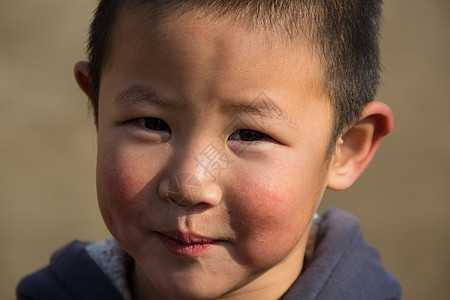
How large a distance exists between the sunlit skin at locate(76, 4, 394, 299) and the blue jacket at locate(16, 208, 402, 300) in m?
0.20

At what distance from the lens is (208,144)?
3.70 feet

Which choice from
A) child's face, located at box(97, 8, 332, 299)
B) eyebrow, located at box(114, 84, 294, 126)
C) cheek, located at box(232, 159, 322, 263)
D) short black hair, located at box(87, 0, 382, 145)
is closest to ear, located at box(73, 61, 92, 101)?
short black hair, located at box(87, 0, 382, 145)

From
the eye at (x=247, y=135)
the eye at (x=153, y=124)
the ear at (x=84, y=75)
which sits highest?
the ear at (x=84, y=75)

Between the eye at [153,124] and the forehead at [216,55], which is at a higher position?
the forehead at [216,55]

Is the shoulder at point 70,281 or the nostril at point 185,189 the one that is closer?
the nostril at point 185,189

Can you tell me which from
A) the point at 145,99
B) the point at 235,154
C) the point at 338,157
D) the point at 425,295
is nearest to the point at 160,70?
the point at 145,99

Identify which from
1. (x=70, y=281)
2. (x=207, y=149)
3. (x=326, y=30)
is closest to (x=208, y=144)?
(x=207, y=149)

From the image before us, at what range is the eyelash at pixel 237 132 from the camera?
1.17 metres

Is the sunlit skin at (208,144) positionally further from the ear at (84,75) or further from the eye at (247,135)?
the ear at (84,75)

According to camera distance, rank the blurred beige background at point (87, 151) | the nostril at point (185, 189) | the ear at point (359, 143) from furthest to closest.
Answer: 1. the blurred beige background at point (87, 151)
2. the ear at point (359, 143)
3. the nostril at point (185, 189)

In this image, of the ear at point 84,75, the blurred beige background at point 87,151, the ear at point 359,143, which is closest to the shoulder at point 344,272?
the ear at point 359,143

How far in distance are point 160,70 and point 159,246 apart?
35 centimetres

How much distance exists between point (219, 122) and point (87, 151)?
196 cm

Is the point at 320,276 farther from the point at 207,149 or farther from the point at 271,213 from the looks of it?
the point at 207,149
